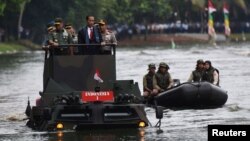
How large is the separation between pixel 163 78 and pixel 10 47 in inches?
2654

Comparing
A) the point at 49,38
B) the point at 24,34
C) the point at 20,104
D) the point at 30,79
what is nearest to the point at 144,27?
the point at 24,34

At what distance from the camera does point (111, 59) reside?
2486 cm

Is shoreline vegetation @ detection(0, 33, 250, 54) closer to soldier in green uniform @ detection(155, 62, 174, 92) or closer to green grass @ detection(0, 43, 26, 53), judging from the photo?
green grass @ detection(0, 43, 26, 53)

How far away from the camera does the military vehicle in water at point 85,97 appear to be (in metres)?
23.2

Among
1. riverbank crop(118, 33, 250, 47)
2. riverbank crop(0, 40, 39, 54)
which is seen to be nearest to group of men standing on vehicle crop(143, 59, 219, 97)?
riverbank crop(0, 40, 39, 54)

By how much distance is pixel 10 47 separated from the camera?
317 ft

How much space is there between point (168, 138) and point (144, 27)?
108166 mm

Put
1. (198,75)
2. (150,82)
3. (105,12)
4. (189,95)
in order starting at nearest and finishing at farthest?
A: (189,95) < (150,82) < (198,75) < (105,12)

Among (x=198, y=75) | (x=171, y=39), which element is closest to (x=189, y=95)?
(x=198, y=75)

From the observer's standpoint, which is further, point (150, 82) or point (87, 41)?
point (150, 82)

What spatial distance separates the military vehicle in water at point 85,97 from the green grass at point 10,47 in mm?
66246

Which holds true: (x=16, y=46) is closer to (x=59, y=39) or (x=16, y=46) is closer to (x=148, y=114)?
(x=148, y=114)

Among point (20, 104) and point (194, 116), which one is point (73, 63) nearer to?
point (194, 116)

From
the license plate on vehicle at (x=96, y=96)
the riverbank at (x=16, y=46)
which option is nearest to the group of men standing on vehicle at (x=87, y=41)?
the license plate on vehicle at (x=96, y=96)
